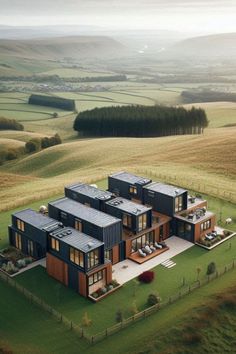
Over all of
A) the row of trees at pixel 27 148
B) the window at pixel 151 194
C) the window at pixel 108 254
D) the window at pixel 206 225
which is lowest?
the row of trees at pixel 27 148

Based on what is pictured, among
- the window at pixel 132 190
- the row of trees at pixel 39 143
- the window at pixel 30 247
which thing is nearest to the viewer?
the window at pixel 30 247

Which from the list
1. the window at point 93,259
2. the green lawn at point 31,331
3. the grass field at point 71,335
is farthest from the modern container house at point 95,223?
the green lawn at point 31,331

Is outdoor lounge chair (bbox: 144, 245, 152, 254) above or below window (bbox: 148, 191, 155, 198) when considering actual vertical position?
below

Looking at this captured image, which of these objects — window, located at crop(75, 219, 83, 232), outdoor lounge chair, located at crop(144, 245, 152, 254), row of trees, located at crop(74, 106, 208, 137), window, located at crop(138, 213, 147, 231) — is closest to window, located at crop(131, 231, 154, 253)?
outdoor lounge chair, located at crop(144, 245, 152, 254)

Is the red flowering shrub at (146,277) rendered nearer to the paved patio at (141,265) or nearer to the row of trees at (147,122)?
the paved patio at (141,265)

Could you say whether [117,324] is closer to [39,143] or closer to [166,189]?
[166,189]

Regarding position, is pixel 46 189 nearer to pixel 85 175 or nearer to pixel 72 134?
pixel 85 175

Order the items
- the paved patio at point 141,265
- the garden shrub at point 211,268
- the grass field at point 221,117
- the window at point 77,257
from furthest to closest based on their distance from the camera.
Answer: the grass field at point 221,117 < the paved patio at point 141,265 < the garden shrub at point 211,268 < the window at point 77,257

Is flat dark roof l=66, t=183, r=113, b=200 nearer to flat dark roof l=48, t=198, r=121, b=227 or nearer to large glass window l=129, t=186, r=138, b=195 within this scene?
flat dark roof l=48, t=198, r=121, b=227
